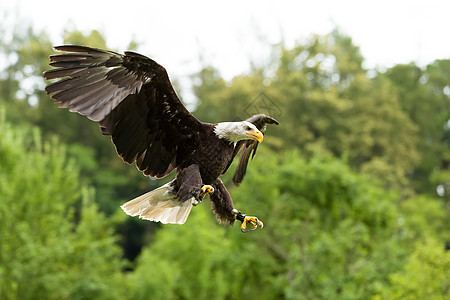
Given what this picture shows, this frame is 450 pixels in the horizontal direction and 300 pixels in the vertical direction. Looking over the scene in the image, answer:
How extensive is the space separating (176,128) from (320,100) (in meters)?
26.3

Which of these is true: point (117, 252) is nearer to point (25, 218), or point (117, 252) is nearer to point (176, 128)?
point (25, 218)

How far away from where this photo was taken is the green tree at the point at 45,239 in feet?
58.6

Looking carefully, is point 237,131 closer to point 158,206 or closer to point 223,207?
point 223,207

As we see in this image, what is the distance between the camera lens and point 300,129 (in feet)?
102

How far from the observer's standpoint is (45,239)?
1898 centimetres

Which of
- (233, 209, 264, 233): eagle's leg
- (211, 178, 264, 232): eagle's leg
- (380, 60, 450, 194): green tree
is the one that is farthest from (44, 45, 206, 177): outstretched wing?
(380, 60, 450, 194): green tree

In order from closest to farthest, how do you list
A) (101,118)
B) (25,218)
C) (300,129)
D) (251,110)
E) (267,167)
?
(101,118), (251,110), (25,218), (267,167), (300,129)

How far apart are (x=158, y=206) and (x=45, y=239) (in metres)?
13.5

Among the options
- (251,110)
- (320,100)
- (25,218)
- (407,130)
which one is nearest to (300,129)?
(320,100)

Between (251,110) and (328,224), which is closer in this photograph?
(251,110)

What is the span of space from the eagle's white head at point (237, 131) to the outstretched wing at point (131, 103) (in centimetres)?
21

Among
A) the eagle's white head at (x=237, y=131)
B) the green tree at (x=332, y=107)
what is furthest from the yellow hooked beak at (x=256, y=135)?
the green tree at (x=332, y=107)

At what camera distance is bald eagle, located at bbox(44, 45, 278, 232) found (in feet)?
18.0

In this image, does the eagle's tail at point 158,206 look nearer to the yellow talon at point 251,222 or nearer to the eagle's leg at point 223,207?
the eagle's leg at point 223,207
